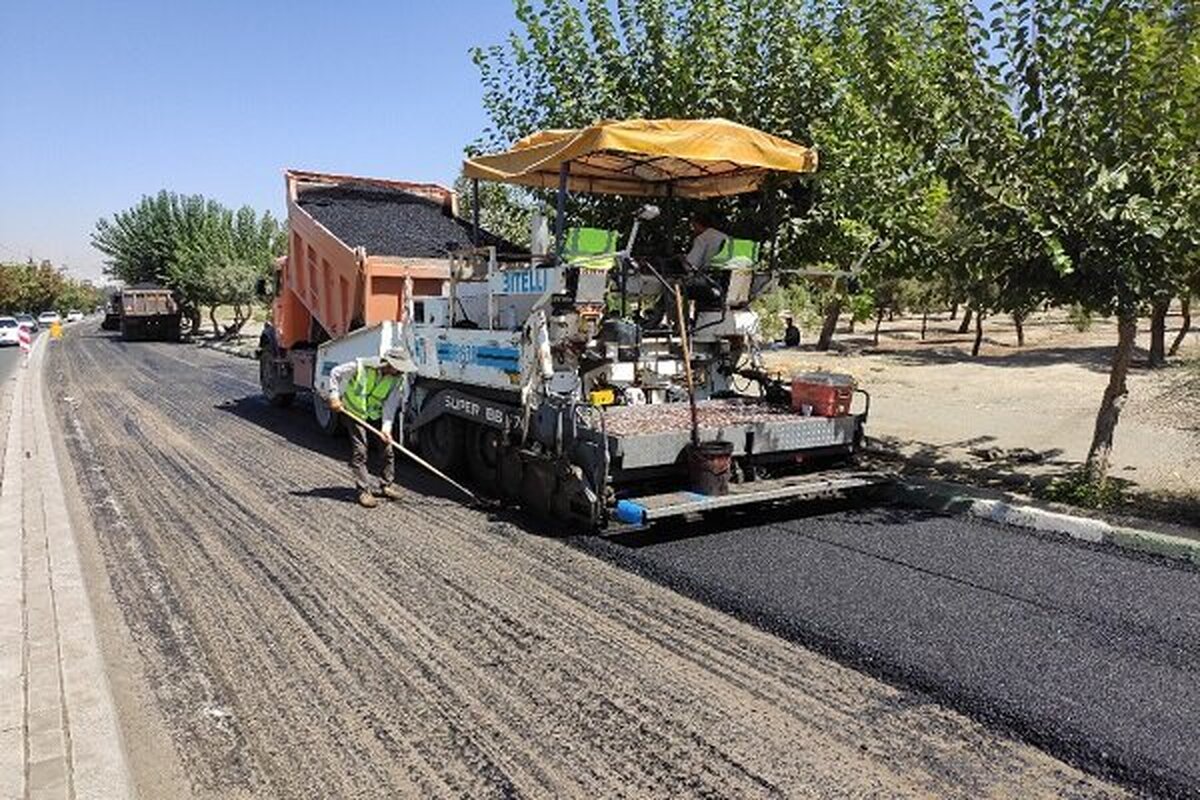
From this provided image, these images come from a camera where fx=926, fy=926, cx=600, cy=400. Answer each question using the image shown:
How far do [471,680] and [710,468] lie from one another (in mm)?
2633

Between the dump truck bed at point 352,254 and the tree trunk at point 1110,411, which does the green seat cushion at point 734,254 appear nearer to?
the tree trunk at point 1110,411

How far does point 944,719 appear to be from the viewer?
3709mm

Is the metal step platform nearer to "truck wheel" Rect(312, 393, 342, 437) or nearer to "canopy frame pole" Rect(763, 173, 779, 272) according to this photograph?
"canopy frame pole" Rect(763, 173, 779, 272)

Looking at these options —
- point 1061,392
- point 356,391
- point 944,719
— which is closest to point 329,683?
point 944,719

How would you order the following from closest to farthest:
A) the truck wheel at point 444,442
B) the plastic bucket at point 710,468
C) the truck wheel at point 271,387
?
1. the plastic bucket at point 710,468
2. the truck wheel at point 444,442
3. the truck wheel at point 271,387

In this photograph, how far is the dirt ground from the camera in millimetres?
7840

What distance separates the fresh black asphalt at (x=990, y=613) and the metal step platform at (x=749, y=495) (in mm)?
232

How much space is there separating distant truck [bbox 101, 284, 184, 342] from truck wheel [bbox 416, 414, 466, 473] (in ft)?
106

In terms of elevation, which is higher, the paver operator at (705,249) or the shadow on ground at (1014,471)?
the paver operator at (705,249)

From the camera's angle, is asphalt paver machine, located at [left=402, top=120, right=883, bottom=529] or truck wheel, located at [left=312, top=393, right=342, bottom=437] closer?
asphalt paver machine, located at [left=402, top=120, right=883, bottom=529]

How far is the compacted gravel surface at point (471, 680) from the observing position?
329 centimetres

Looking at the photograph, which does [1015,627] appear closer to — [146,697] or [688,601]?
[688,601]

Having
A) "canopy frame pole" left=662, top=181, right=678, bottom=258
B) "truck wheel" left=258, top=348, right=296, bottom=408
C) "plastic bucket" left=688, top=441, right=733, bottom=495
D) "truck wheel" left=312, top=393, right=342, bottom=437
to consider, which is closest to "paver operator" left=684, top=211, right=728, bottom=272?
"canopy frame pole" left=662, top=181, right=678, bottom=258

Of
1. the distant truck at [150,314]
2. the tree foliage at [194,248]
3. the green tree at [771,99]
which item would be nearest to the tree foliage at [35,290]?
the tree foliage at [194,248]
